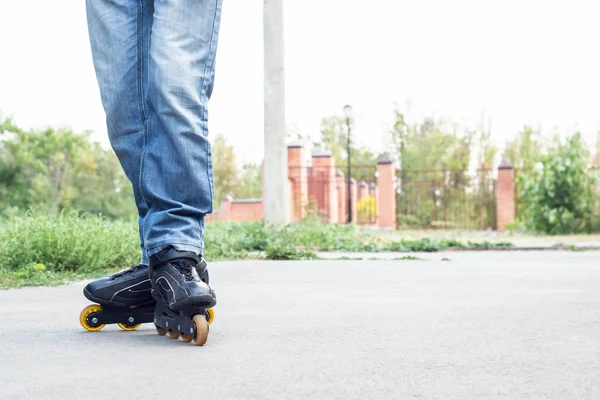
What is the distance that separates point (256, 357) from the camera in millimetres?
1947

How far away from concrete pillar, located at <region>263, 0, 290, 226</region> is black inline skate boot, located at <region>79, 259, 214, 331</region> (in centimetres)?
746

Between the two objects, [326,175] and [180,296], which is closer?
[180,296]

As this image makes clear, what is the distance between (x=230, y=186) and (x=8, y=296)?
45055 mm

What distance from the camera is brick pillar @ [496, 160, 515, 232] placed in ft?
87.4

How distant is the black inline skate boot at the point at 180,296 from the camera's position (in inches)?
83.9

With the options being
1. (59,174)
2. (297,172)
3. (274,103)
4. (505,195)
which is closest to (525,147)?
(505,195)

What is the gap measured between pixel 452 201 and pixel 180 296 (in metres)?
28.9

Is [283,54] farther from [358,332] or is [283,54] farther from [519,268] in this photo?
[358,332]

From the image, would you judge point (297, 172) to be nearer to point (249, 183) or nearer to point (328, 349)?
point (328, 349)

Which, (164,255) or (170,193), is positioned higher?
(170,193)

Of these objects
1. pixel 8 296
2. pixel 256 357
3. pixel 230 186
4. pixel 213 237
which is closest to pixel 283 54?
pixel 213 237

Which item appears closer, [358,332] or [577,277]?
[358,332]

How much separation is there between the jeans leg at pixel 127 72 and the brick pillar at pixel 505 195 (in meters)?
25.1

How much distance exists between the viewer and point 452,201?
3047cm
